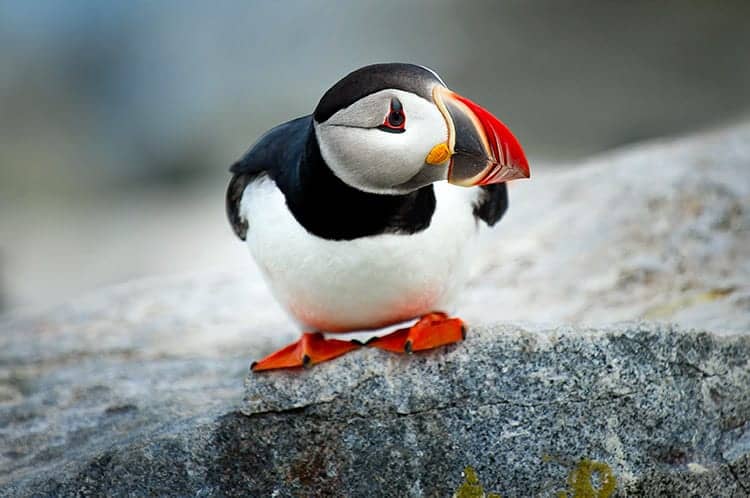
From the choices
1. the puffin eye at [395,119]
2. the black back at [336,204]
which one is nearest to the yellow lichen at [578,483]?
the black back at [336,204]

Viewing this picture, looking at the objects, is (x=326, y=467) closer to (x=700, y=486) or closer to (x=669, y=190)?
(x=700, y=486)

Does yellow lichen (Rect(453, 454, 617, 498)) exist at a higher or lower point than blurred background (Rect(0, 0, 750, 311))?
lower

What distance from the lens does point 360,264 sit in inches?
118

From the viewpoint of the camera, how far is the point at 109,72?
10.3m

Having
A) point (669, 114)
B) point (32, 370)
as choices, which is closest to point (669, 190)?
point (32, 370)

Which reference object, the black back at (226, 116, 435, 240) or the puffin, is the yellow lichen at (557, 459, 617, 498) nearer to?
the puffin

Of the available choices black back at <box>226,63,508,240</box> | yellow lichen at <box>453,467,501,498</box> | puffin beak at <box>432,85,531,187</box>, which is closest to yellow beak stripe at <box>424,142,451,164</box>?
puffin beak at <box>432,85,531,187</box>

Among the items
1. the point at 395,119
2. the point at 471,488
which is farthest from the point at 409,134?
the point at 471,488

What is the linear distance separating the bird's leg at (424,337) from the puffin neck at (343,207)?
275mm

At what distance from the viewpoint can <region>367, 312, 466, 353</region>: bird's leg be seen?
9.86ft

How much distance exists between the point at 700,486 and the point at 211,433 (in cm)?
130

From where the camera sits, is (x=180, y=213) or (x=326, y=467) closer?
(x=326, y=467)

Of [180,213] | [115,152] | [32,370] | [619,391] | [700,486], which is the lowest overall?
[700,486]

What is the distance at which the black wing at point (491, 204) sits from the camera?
11.1 ft
